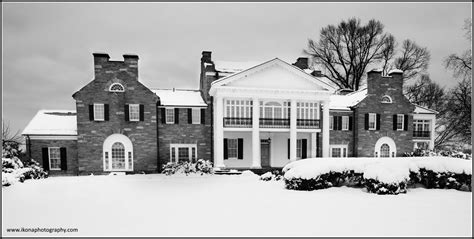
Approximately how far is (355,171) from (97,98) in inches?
717

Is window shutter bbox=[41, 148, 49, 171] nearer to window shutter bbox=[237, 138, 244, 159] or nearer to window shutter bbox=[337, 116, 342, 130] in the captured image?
window shutter bbox=[237, 138, 244, 159]

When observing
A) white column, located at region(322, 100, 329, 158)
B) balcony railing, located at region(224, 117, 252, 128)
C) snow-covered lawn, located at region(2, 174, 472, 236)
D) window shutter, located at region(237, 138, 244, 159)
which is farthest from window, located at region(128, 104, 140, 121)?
white column, located at region(322, 100, 329, 158)

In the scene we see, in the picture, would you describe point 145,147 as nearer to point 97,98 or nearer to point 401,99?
point 97,98

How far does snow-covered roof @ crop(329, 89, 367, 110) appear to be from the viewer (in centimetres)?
2312

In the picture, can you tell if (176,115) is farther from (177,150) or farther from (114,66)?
(114,66)

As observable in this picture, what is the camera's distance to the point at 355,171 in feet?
36.2

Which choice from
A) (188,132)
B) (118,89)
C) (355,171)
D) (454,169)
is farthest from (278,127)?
(118,89)

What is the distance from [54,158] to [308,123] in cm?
2024

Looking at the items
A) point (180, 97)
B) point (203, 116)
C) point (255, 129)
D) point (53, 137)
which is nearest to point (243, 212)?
point (255, 129)

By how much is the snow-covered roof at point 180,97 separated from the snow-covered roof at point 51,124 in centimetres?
712

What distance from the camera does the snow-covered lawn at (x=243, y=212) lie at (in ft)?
20.0

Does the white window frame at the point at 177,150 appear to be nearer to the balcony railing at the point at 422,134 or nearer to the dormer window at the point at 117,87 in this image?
the dormer window at the point at 117,87

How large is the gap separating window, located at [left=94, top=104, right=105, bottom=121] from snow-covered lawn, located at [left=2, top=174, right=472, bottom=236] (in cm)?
916

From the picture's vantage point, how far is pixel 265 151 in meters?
22.8
